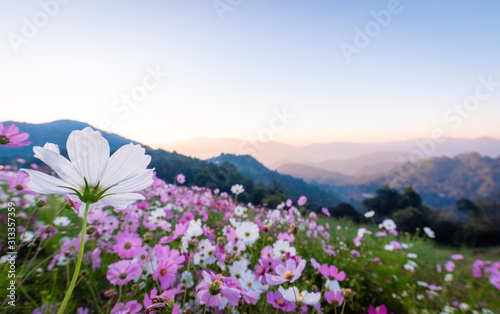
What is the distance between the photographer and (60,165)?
0.41m

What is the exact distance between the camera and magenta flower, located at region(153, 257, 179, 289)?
0.80 metres

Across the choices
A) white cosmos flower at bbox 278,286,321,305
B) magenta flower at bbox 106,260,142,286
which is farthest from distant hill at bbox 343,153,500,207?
magenta flower at bbox 106,260,142,286

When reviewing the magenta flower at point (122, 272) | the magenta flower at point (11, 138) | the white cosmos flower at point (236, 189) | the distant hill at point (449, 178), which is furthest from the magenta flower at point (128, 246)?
the distant hill at point (449, 178)

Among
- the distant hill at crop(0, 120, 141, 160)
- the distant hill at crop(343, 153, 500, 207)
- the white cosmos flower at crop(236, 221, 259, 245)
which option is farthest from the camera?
the distant hill at crop(343, 153, 500, 207)

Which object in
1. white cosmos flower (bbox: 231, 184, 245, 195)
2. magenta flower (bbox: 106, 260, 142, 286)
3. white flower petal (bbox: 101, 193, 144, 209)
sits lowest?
white cosmos flower (bbox: 231, 184, 245, 195)

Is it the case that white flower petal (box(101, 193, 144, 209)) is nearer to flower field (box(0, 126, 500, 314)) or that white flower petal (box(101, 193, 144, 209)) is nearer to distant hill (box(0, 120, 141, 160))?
flower field (box(0, 126, 500, 314))

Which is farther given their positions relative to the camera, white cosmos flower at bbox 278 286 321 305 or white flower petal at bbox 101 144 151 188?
white cosmos flower at bbox 278 286 321 305

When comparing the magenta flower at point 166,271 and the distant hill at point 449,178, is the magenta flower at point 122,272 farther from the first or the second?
the distant hill at point 449,178

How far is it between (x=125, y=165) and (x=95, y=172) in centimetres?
5

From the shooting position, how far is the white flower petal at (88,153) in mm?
426

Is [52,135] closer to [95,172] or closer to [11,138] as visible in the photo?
[11,138]

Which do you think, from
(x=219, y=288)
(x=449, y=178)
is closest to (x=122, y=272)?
(x=219, y=288)

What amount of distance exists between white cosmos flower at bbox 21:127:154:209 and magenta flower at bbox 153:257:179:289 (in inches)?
17.2

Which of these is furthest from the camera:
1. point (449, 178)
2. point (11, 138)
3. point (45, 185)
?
point (449, 178)
